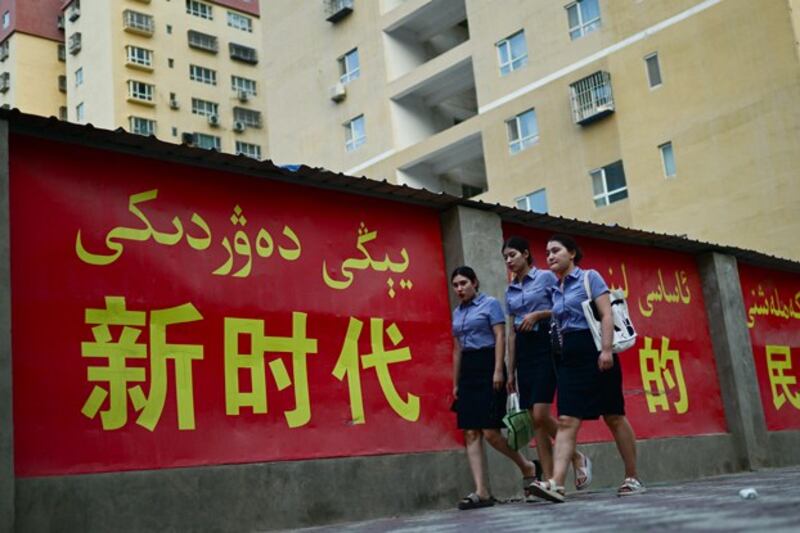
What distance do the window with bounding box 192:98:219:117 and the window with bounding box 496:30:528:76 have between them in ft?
65.8

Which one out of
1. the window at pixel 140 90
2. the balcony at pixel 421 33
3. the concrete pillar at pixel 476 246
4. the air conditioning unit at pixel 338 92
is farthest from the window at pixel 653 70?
the window at pixel 140 90

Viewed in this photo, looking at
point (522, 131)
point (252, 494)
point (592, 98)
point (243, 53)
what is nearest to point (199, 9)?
point (243, 53)

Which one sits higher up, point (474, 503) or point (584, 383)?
point (584, 383)

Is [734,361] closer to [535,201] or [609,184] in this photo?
[609,184]

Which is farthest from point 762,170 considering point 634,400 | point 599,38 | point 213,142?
point 213,142

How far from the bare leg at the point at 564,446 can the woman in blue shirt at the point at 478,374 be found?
0.63 meters

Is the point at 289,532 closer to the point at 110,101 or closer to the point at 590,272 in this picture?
the point at 590,272

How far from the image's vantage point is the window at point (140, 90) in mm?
41469

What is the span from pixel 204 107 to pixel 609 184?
2513cm

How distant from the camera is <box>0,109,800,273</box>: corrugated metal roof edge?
233 inches

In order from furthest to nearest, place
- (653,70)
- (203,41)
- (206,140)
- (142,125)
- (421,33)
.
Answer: (203,41), (206,140), (142,125), (421,33), (653,70)

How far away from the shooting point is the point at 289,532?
244 inches

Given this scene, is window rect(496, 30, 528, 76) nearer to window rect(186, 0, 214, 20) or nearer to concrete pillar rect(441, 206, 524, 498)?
concrete pillar rect(441, 206, 524, 498)

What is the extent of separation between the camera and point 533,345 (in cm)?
700
